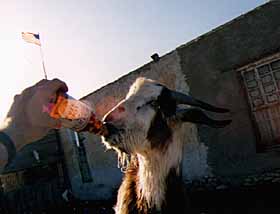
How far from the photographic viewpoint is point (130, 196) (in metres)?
3.42

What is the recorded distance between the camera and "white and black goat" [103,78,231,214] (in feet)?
9.75

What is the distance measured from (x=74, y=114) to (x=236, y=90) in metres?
7.64

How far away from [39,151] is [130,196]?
14435 millimetres

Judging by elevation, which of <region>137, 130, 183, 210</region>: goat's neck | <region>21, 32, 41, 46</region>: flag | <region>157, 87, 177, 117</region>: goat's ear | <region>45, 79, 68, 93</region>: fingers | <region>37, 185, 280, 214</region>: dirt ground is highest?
<region>21, 32, 41, 46</region>: flag

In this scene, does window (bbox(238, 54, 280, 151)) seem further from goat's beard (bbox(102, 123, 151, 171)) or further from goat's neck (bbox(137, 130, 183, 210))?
goat's beard (bbox(102, 123, 151, 171))

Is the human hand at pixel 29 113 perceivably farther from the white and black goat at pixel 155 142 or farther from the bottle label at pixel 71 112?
the white and black goat at pixel 155 142

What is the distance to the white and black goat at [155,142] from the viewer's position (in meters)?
2.97

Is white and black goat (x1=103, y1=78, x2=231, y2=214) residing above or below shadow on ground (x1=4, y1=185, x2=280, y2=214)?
above

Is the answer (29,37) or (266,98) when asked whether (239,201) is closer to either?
(266,98)

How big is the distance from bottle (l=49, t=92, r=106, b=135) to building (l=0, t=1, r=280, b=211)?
6.34m

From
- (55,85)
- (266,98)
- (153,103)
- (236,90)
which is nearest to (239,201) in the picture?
(266,98)

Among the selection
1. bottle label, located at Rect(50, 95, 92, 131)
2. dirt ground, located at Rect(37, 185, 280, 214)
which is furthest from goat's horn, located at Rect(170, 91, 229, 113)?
dirt ground, located at Rect(37, 185, 280, 214)

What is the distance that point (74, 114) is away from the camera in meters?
1.99

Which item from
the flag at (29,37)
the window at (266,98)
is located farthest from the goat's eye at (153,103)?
the flag at (29,37)
